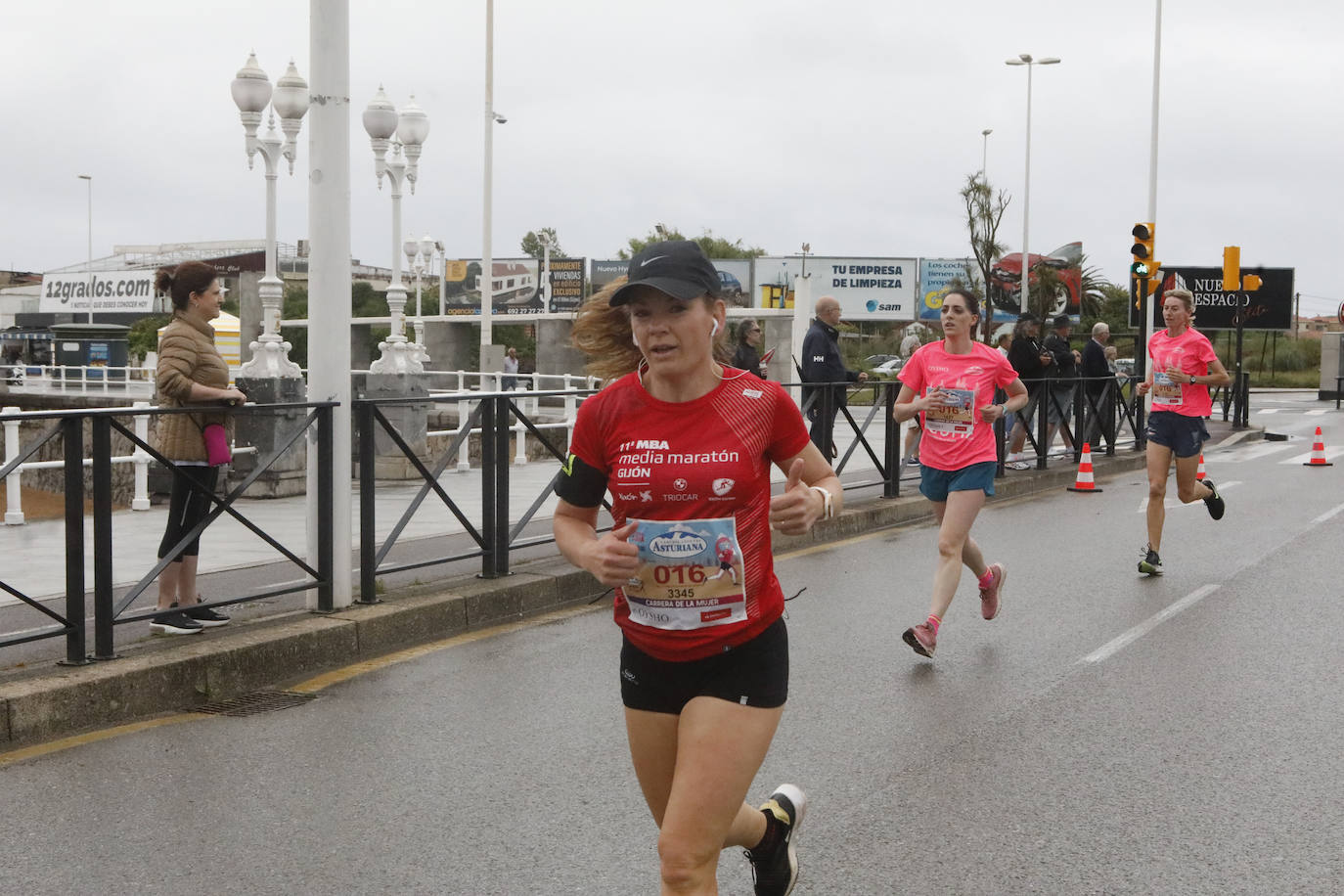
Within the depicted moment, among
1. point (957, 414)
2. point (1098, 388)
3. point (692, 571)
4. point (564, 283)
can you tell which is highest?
point (564, 283)

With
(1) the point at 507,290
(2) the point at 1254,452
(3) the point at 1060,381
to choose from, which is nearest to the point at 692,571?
(3) the point at 1060,381

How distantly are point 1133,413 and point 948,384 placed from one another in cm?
1552

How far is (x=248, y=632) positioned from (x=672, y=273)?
4526mm

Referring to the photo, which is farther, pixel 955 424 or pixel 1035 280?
pixel 1035 280

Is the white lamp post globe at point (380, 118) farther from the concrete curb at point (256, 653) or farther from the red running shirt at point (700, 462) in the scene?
the red running shirt at point (700, 462)

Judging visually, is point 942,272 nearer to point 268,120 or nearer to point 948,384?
point 268,120

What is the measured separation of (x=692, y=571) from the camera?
10.3ft

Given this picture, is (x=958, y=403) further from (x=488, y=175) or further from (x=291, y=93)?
(x=488, y=175)

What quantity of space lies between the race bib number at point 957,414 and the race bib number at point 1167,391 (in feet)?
9.67

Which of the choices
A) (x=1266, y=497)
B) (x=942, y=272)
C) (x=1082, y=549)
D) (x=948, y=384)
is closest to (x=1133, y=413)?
(x=1266, y=497)

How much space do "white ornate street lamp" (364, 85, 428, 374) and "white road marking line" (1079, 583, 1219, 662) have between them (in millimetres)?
13114

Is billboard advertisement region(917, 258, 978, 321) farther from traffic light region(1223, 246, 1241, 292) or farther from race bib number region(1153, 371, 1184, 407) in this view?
race bib number region(1153, 371, 1184, 407)

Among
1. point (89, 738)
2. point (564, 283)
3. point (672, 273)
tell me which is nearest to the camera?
point (672, 273)

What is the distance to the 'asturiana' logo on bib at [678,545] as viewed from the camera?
314 cm
